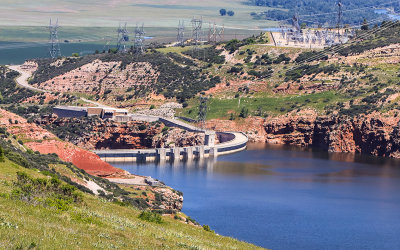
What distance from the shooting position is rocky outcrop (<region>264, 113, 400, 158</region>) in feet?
429

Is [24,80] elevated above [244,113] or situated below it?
below

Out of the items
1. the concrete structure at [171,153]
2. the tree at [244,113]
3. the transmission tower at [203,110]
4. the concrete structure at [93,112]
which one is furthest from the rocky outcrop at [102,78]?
the concrete structure at [171,153]

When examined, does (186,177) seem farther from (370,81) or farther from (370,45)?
(370,45)

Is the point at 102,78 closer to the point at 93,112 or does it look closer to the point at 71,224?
the point at 93,112

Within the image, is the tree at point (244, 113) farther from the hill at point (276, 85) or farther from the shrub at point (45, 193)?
the shrub at point (45, 193)

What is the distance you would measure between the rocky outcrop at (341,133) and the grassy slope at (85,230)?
3514 inches

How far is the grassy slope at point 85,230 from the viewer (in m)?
29.9

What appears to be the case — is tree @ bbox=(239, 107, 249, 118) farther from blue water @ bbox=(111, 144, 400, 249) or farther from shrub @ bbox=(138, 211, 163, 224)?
shrub @ bbox=(138, 211, 163, 224)

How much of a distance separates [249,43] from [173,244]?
142815 mm

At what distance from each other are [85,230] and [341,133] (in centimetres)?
10435

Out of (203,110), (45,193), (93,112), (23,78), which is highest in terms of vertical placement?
(45,193)

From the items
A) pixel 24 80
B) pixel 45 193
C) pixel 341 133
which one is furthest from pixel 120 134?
pixel 45 193

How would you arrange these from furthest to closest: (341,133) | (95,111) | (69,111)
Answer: (69,111)
(95,111)
(341,133)

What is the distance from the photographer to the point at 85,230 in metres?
33.7
